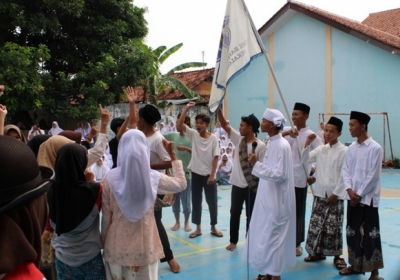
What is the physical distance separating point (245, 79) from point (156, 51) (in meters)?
4.35

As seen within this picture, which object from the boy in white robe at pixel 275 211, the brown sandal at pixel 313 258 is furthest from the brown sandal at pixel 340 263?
the boy in white robe at pixel 275 211

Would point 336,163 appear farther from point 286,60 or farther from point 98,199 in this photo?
point 286,60

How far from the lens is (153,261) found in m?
2.75

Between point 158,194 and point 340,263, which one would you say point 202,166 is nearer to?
point 340,263

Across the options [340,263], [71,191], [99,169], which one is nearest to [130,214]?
[71,191]

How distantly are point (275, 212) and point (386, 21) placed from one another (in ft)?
62.2

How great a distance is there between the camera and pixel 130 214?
2662 mm

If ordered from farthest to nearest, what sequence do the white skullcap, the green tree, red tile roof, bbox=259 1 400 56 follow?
red tile roof, bbox=259 1 400 56, the green tree, the white skullcap

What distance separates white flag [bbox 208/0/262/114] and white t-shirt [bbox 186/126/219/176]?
1.72 metres

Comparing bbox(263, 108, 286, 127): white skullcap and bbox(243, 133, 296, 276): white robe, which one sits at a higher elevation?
bbox(263, 108, 286, 127): white skullcap

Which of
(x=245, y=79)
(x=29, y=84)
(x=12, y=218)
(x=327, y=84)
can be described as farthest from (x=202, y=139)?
(x=245, y=79)

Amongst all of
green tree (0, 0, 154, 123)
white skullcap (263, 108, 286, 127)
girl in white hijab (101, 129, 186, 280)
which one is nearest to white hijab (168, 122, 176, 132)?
green tree (0, 0, 154, 123)

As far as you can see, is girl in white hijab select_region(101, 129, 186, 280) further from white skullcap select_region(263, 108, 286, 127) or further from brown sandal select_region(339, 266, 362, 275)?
brown sandal select_region(339, 266, 362, 275)

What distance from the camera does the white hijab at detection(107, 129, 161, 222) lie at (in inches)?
103
